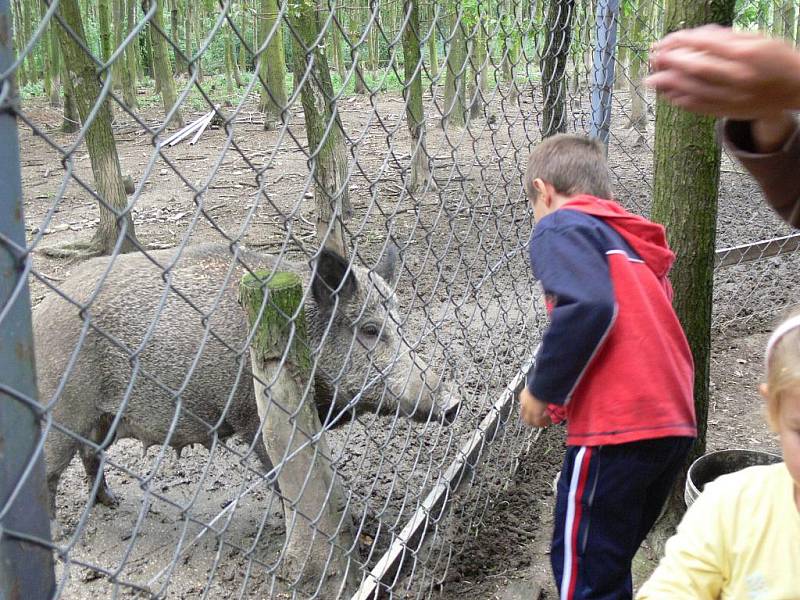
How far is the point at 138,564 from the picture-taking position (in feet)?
12.4

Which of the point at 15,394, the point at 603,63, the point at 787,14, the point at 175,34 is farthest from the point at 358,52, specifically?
the point at 175,34

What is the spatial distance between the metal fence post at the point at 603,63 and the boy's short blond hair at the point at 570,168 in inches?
63.8

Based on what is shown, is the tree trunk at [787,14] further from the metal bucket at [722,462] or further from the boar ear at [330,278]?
the boar ear at [330,278]

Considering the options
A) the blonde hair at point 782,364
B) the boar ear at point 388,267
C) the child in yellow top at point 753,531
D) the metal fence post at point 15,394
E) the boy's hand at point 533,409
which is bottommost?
the boar ear at point 388,267

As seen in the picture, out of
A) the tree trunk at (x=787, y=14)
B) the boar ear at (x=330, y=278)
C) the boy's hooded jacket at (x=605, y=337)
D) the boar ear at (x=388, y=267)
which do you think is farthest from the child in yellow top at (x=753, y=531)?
the tree trunk at (x=787, y=14)

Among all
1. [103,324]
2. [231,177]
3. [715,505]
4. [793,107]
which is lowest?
[231,177]

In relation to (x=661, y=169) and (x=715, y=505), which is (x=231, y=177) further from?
(x=715, y=505)

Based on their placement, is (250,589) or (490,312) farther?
(490,312)

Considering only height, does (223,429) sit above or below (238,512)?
above

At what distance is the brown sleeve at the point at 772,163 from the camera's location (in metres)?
1.58

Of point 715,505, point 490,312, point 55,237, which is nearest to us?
point 715,505

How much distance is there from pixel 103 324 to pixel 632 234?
99.8 inches

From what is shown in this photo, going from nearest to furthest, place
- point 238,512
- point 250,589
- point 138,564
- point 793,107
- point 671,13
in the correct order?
point 793,107 < point 671,13 < point 250,589 < point 138,564 < point 238,512

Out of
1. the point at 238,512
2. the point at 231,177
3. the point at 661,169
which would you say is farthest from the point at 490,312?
the point at 231,177
